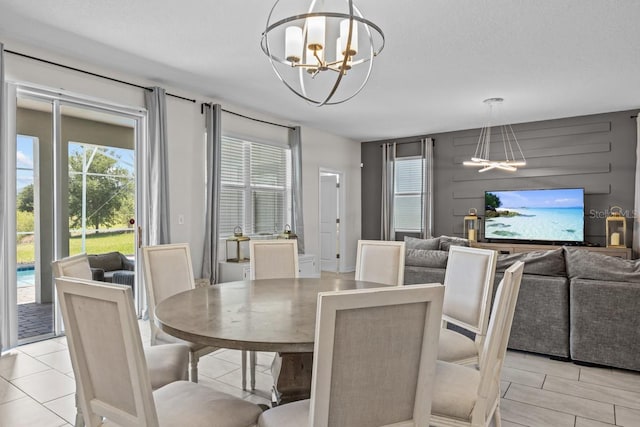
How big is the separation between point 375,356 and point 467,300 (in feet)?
4.53

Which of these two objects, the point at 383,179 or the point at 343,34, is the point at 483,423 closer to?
the point at 343,34

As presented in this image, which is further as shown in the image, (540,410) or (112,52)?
(112,52)

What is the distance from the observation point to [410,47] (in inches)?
139

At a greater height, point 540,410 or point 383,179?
point 383,179

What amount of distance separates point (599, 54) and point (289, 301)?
374 cm

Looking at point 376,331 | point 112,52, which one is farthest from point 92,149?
point 376,331

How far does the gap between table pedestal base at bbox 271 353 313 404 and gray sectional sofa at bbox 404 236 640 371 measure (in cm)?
201

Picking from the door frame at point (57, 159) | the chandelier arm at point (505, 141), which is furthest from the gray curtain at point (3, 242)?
the chandelier arm at point (505, 141)

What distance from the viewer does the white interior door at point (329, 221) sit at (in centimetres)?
792

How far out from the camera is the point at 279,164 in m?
6.33

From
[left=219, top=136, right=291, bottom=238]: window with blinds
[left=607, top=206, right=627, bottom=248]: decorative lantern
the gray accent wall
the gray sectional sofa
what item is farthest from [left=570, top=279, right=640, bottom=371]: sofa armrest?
[left=219, top=136, right=291, bottom=238]: window with blinds

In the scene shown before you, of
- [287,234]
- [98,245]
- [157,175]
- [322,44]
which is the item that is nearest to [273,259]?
[322,44]

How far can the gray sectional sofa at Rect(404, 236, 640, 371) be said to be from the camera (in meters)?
2.76

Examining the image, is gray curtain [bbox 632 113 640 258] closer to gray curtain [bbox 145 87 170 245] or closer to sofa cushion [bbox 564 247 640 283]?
sofa cushion [bbox 564 247 640 283]
